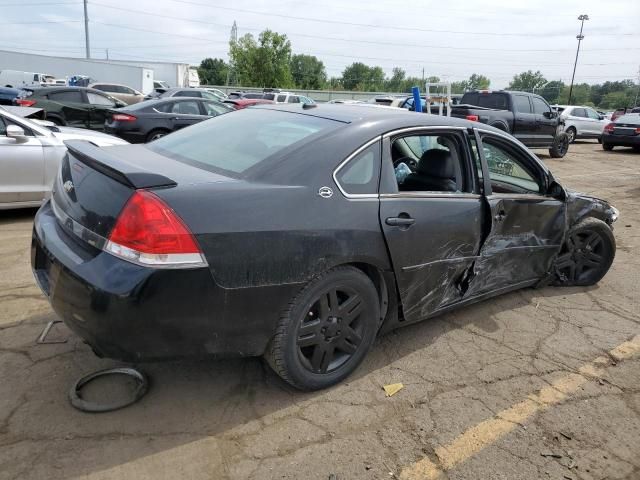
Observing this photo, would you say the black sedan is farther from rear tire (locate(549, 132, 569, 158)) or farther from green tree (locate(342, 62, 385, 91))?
green tree (locate(342, 62, 385, 91))

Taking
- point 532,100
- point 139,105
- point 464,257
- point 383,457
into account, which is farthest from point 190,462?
point 532,100

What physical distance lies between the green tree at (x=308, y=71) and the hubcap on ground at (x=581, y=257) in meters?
92.3

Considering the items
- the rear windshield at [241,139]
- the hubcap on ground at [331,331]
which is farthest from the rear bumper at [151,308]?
the rear windshield at [241,139]

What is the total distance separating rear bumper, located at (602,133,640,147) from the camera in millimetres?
17953

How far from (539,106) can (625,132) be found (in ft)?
18.9

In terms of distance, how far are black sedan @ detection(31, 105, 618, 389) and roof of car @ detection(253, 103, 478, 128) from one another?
15 millimetres

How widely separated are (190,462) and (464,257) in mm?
2111

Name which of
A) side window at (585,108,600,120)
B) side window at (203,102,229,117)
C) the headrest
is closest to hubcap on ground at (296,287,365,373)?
the headrest

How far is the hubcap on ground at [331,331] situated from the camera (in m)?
2.77

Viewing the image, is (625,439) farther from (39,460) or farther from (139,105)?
(139,105)

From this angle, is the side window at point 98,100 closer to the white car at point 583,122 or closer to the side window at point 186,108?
the side window at point 186,108

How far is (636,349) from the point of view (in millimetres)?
3727

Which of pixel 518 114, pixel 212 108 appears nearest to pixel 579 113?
pixel 518 114

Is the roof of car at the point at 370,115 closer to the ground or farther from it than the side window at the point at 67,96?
farther from it
